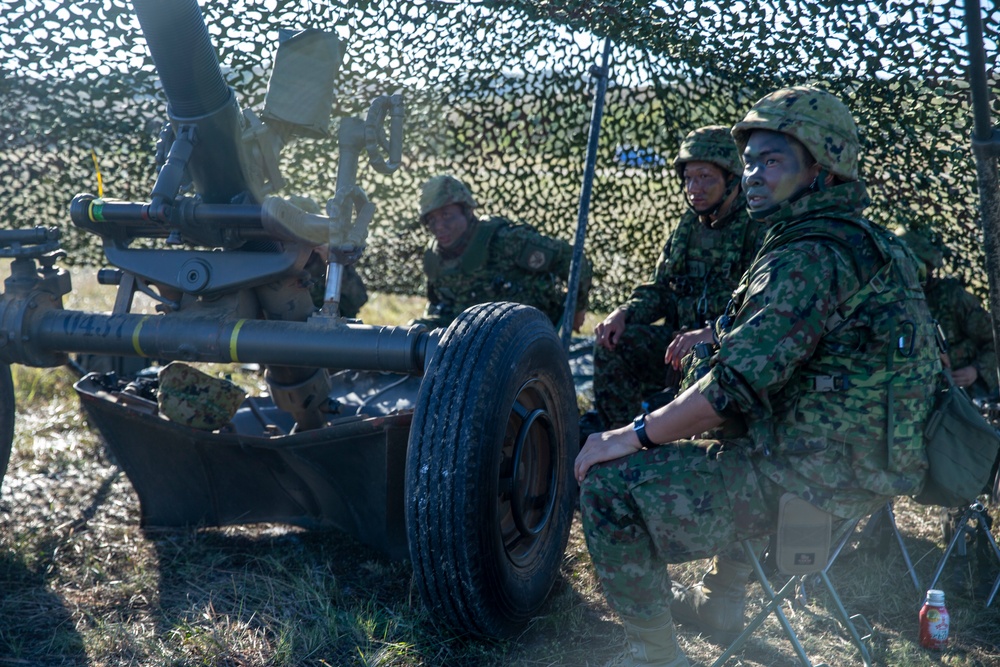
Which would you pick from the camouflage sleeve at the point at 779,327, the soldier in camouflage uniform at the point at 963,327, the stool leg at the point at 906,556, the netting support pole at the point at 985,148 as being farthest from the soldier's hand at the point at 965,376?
the camouflage sleeve at the point at 779,327

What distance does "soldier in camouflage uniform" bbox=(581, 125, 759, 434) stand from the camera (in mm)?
4160

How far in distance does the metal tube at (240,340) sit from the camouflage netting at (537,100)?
53.5 inches

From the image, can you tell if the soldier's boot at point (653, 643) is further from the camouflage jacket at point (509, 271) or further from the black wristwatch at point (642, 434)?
the camouflage jacket at point (509, 271)

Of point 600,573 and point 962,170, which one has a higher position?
point 962,170

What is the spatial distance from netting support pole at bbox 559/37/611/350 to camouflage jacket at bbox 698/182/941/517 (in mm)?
2230

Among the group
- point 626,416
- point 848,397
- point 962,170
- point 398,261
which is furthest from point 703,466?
point 398,261

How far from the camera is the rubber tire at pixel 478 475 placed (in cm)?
271

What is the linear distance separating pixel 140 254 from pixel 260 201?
510 millimetres

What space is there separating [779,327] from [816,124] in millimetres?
579

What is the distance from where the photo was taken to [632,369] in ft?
15.4

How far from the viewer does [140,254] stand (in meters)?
3.64

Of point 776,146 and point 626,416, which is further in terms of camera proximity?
point 626,416

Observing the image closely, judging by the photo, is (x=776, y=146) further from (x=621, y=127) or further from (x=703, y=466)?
(x=621, y=127)

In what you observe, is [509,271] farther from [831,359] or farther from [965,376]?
[831,359]
